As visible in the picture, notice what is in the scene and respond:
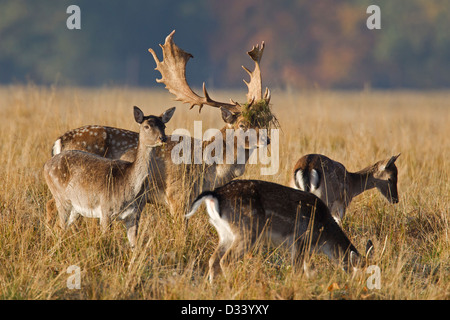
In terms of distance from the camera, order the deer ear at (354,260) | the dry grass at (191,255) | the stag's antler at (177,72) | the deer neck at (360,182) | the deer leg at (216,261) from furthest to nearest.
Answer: the stag's antler at (177,72) < the deer neck at (360,182) < the deer ear at (354,260) < the deer leg at (216,261) < the dry grass at (191,255)

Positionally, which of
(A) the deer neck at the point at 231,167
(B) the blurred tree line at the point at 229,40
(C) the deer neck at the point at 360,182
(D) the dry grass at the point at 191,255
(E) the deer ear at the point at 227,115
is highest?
(B) the blurred tree line at the point at 229,40

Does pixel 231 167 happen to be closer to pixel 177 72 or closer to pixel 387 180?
pixel 177 72

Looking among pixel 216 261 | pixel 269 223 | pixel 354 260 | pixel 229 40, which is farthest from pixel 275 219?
pixel 229 40

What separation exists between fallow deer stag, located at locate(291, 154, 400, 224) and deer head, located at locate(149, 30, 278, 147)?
0.52 metres

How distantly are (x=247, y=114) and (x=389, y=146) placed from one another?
15.9 ft

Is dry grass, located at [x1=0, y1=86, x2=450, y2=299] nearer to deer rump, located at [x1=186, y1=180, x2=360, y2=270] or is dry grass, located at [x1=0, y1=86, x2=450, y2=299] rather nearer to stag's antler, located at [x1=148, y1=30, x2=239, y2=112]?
deer rump, located at [x1=186, y1=180, x2=360, y2=270]

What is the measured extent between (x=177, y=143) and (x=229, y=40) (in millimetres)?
51539

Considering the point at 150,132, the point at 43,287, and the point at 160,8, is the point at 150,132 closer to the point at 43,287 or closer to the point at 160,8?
the point at 43,287

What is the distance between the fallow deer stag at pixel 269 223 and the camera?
5.27m

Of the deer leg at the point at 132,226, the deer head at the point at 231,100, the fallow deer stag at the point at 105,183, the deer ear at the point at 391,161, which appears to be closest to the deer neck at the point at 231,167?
the deer head at the point at 231,100

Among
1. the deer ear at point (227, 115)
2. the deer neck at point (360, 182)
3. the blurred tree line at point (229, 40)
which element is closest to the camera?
the deer ear at point (227, 115)

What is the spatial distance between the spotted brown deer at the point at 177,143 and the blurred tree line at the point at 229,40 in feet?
134

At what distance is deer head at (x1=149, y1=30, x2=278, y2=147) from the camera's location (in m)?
7.27

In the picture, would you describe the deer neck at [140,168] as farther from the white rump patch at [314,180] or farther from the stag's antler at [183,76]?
the white rump patch at [314,180]
